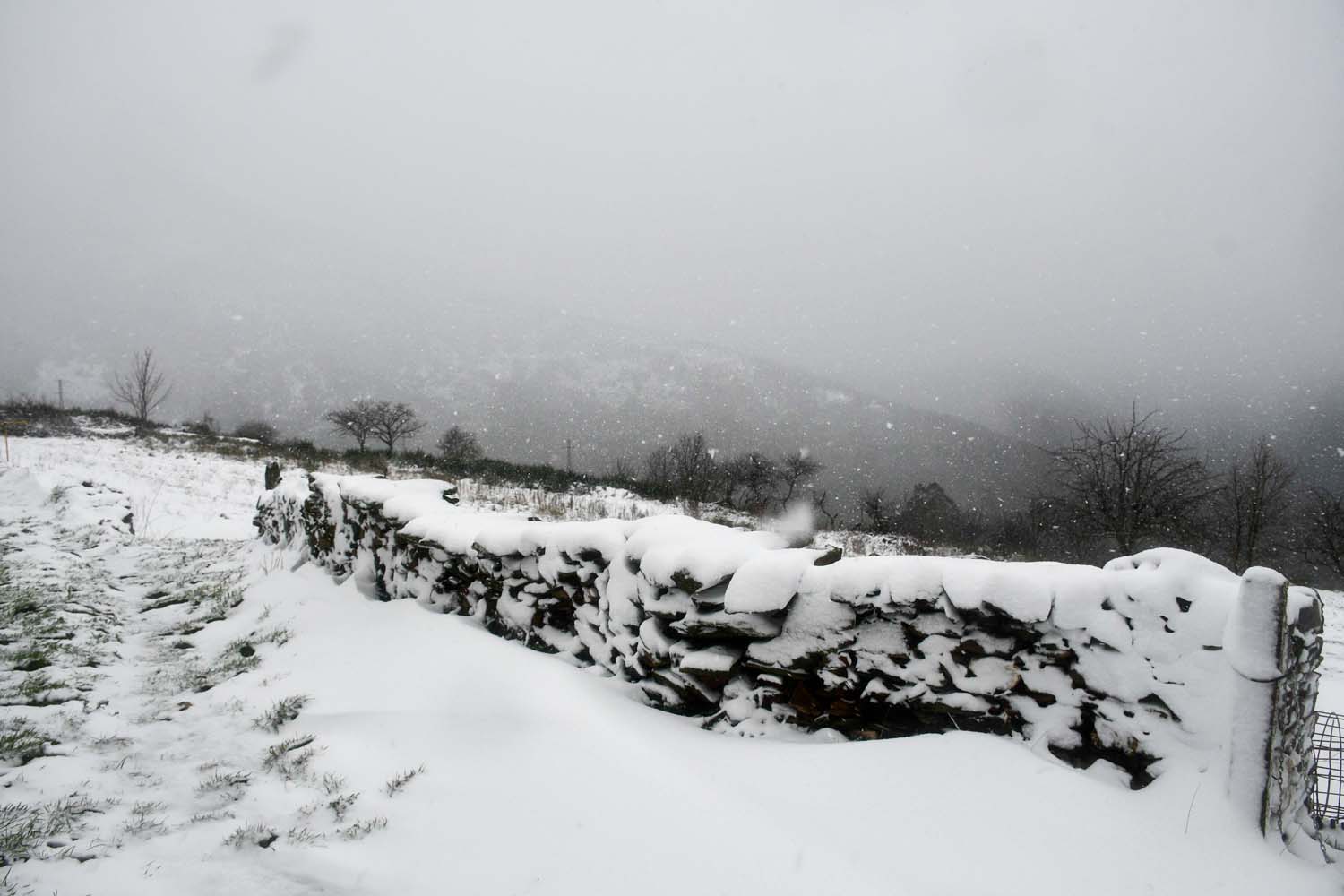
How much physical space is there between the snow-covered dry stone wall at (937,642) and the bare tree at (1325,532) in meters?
38.5

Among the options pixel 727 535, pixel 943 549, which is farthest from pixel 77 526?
pixel 943 549

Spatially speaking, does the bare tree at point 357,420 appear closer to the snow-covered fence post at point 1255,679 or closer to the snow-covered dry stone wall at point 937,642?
the snow-covered dry stone wall at point 937,642

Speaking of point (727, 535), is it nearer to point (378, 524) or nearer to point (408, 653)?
point (408, 653)

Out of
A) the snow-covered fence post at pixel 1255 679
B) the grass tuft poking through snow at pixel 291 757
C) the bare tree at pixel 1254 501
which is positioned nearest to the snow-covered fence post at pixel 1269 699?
the snow-covered fence post at pixel 1255 679

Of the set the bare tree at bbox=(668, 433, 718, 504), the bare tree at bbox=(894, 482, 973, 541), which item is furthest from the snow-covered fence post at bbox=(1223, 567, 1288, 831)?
the bare tree at bbox=(668, 433, 718, 504)

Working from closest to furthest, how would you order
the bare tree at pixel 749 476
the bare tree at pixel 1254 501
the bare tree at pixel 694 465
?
the bare tree at pixel 1254 501 → the bare tree at pixel 694 465 → the bare tree at pixel 749 476

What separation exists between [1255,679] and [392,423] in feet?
147

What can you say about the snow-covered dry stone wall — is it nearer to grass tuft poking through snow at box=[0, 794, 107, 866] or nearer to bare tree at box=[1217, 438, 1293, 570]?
grass tuft poking through snow at box=[0, 794, 107, 866]

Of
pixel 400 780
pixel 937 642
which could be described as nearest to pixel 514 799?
pixel 400 780

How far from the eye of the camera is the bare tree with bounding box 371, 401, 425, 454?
39.7 meters

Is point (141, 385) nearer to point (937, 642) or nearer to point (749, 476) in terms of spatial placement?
point (749, 476)

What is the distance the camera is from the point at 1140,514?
62.2 feet

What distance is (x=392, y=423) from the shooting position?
40.4 m

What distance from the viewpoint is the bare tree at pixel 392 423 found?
39.7 meters
